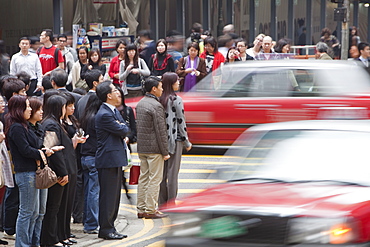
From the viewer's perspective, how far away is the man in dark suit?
9445 millimetres

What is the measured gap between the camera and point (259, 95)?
13.1 m

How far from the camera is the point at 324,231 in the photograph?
17.6ft

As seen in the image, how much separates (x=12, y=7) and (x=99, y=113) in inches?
529

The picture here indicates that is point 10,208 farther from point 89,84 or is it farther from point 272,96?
point 272,96

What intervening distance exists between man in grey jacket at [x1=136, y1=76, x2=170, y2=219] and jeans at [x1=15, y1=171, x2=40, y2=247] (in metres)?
2.22

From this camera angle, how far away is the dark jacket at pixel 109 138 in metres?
9.44

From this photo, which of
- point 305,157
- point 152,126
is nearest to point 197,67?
point 152,126

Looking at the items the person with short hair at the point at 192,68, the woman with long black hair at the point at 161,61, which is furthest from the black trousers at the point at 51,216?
the woman with long black hair at the point at 161,61

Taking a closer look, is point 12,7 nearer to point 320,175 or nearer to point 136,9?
point 136,9

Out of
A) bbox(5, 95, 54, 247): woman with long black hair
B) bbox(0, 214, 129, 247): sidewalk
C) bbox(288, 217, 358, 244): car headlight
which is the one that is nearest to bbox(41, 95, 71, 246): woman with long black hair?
bbox(5, 95, 54, 247): woman with long black hair

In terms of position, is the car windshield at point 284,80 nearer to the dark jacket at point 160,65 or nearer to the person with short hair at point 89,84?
the person with short hair at point 89,84

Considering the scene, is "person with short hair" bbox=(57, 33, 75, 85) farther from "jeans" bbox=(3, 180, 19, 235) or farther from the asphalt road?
"jeans" bbox=(3, 180, 19, 235)

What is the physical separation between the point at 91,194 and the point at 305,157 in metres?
3.94

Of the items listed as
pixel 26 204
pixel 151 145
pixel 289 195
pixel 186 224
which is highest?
pixel 289 195
